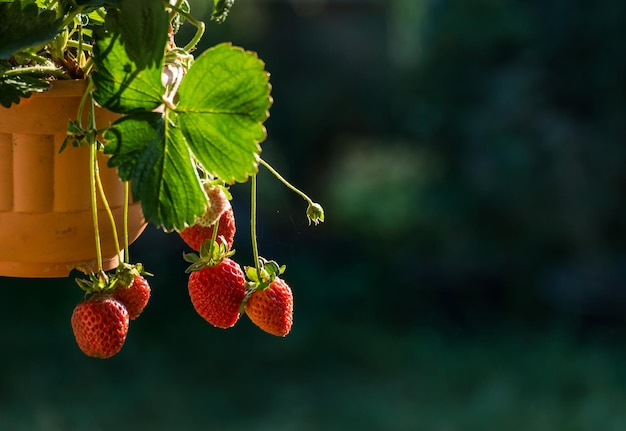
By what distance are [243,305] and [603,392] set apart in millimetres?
3345

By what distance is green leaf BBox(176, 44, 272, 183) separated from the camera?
66cm

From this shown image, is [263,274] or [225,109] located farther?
[263,274]

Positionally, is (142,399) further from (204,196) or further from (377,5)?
(204,196)

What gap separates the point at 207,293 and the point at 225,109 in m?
0.16

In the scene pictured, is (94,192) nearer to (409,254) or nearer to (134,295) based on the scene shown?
(134,295)

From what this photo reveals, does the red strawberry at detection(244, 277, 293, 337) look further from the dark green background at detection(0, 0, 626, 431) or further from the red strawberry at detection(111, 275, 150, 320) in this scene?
the dark green background at detection(0, 0, 626, 431)

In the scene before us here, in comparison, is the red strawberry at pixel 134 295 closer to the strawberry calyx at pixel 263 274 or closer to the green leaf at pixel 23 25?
the strawberry calyx at pixel 263 274

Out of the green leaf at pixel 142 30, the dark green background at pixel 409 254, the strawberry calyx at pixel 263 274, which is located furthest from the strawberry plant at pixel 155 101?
the dark green background at pixel 409 254

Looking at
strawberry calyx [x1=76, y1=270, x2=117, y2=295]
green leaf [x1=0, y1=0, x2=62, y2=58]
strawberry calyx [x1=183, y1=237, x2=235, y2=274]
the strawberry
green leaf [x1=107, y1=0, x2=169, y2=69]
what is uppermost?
green leaf [x1=107, y1=0, x2=169, y2=69]

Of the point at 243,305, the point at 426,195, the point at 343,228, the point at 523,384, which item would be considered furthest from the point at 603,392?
the point at 243,305

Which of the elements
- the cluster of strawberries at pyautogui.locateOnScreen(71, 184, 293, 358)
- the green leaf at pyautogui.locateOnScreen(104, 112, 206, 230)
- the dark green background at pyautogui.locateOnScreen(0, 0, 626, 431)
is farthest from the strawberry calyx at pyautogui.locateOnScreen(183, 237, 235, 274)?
the dark green background at pyautogui.locateOnScreen(0, 0, 626, 431)

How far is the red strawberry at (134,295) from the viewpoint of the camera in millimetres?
760

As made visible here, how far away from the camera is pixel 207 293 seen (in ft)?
2.54

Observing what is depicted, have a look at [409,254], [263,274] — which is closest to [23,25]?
[263,274]
